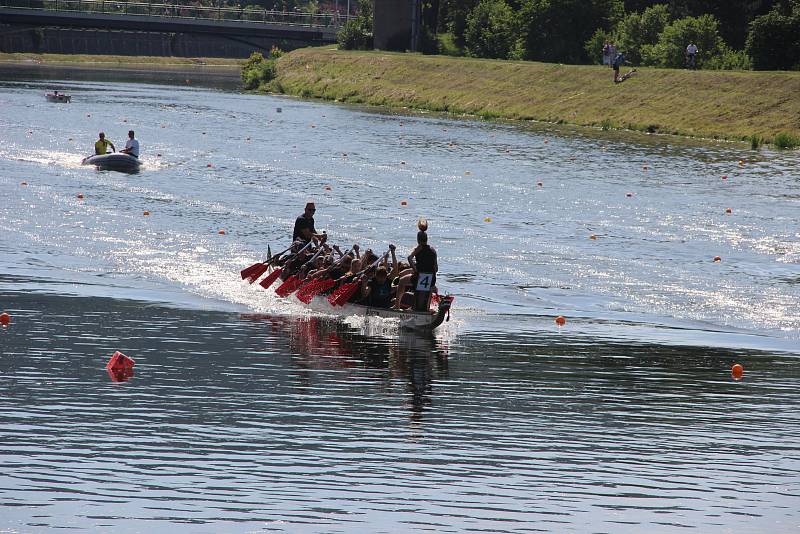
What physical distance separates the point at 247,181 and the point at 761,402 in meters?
30.9

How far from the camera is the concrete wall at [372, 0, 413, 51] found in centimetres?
10925

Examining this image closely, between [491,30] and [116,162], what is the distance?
57299 millimetres

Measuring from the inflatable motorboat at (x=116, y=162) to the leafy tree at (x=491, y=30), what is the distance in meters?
50.5

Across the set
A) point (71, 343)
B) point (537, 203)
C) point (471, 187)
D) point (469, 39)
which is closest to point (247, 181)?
point (471, 187)

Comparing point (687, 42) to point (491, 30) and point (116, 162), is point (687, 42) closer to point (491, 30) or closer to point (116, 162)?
point (491, 30)

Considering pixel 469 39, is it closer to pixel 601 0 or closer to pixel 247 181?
→ pixel 601 0

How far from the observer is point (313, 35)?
5157 inches

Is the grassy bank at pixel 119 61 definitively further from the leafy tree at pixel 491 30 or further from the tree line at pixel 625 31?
the leafy tree at pixel 491 30

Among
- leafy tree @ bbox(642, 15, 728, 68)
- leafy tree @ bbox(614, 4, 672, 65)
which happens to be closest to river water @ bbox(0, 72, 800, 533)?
leafy tree @ bbox(642, 15, 728, 68)

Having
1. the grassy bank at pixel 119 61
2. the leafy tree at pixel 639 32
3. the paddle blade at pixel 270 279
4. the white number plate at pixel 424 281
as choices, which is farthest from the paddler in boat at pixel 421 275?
the grassy bank at pixel 119 61

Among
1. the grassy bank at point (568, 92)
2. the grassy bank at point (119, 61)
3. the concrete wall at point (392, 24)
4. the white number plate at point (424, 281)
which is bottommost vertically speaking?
the white number plate at point (424, 281)

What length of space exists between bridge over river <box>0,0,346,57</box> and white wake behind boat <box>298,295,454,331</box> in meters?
106

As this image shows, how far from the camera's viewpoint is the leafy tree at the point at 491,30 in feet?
311

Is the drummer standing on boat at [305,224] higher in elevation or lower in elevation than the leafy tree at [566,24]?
lower
